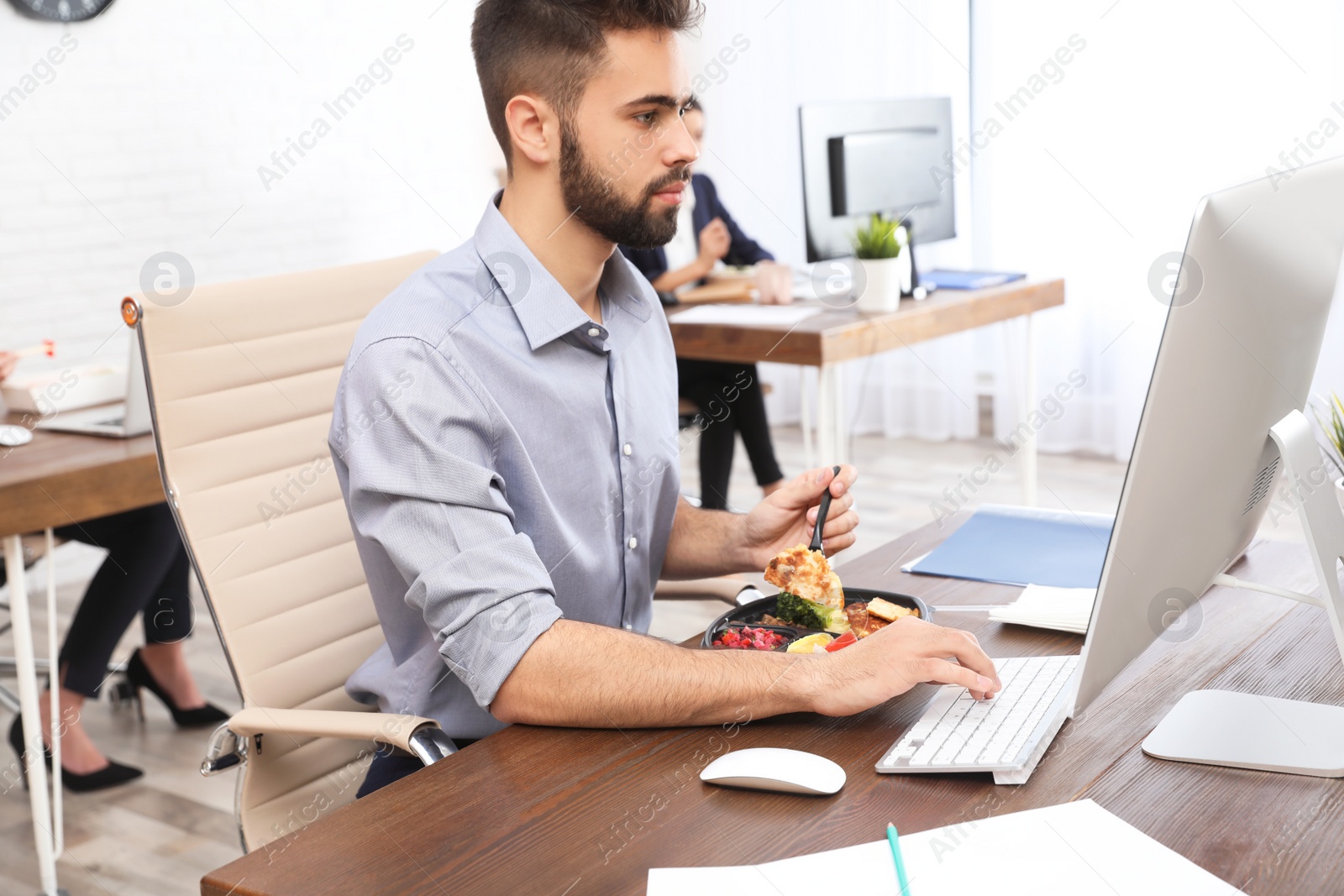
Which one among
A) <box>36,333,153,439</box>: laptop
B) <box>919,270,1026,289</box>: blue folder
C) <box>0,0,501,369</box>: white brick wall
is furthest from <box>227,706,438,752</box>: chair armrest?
<box>0,0,501,369</box>: white brick wall

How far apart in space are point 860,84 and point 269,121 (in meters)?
2.18

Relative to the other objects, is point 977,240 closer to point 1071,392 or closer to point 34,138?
point 1071,392

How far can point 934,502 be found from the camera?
3775 mm

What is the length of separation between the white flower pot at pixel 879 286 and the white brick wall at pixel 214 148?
2.14 meters

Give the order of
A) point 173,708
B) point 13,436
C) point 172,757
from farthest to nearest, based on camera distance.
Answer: point 173,708
point 172,757
point 13,436

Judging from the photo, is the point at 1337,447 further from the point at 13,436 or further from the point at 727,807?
the point at 13,436

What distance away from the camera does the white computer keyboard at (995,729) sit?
84 cm

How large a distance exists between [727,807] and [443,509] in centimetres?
36

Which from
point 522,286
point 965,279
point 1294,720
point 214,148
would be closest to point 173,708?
point 522,286

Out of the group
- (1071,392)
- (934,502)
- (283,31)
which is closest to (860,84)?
(1071,392)

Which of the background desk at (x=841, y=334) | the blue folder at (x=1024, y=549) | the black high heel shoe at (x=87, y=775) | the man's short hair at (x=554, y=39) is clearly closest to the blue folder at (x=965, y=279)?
the background desk at (x=841, y=334)

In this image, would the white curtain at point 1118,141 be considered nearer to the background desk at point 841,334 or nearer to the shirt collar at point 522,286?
the background desk at point 841,334

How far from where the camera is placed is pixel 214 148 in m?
3.88

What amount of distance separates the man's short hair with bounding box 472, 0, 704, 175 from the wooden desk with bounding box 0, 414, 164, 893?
1006mm
